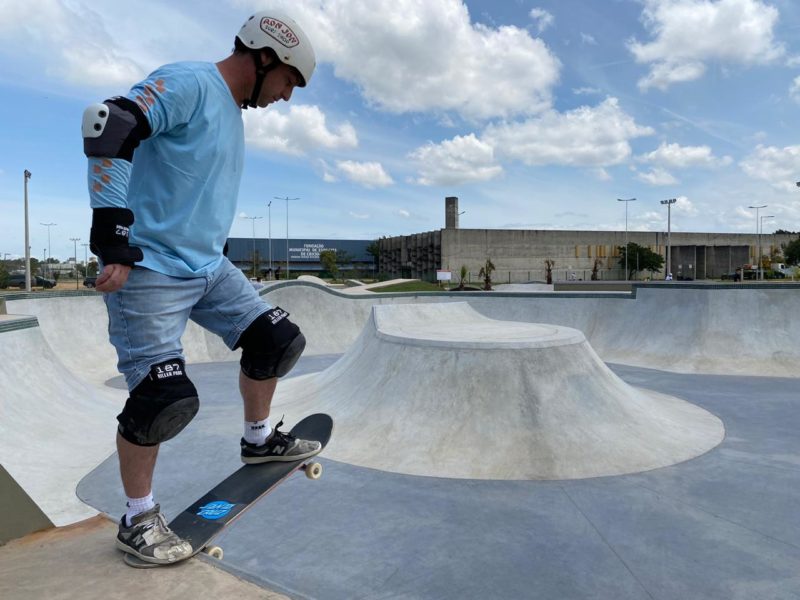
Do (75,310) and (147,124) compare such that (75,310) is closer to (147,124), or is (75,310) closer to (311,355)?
(311,355)

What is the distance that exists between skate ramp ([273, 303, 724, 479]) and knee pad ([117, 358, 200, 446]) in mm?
4264

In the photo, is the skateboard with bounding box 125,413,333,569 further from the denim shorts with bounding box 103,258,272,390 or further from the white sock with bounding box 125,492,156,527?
the denim shorts with bounding box 103,258,272,390

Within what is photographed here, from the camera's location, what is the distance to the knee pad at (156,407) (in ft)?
8.28

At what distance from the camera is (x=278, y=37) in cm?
280

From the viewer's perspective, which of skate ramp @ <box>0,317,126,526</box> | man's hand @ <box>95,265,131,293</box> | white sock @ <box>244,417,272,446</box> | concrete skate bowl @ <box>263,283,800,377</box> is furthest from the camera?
concrete skate bowl @ <box>263,283,800,377</box>

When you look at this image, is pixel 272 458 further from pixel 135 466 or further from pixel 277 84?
pixel 277 84

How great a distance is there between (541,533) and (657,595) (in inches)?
44.4

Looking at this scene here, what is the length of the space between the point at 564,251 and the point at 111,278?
7889 cm

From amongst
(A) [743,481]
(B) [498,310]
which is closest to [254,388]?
(A) [743,481]

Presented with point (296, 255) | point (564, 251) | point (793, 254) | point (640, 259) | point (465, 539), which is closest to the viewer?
point (465, 539)

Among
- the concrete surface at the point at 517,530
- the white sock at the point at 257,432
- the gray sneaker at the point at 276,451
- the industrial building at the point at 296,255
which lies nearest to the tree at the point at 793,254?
the industrial building at the point at 296,255

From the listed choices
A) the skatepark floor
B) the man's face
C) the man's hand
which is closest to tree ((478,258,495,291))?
the skatepark floor

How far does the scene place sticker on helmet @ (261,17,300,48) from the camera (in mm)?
2793

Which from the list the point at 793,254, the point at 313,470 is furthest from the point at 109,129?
the point at 793,254
